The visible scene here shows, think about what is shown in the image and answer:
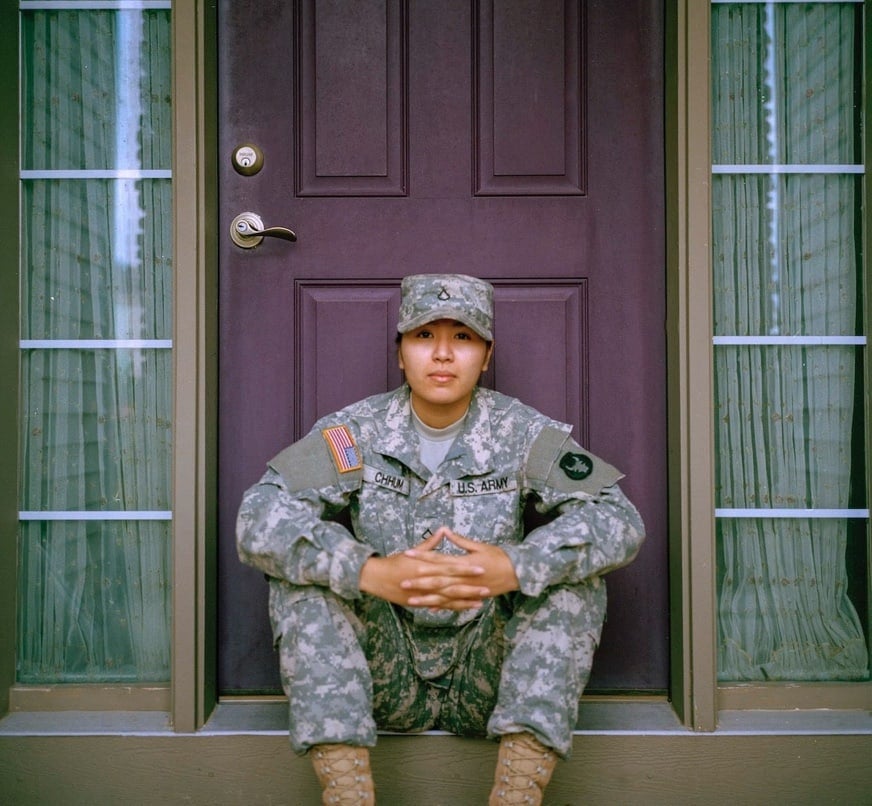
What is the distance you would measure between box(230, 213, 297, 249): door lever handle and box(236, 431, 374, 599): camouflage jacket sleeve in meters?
0.62

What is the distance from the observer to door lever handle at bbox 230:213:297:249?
6.69 feet

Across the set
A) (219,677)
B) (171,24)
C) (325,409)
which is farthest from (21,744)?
(171,24)

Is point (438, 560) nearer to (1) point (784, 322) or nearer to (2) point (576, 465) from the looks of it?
(2) point (576, 465)

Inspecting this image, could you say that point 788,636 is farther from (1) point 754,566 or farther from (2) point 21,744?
(2) point 21,744

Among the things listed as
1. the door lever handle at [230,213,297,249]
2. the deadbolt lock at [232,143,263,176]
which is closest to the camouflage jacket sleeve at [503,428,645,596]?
the door lever handle at [230,213,297,249]

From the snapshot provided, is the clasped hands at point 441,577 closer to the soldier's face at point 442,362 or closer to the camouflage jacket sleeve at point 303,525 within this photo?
the camouflage jacket sleeve at point 303,525

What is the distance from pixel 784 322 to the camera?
1994 mm

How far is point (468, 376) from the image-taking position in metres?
1.74

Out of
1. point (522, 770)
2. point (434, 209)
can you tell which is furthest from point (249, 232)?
point (522, 770)

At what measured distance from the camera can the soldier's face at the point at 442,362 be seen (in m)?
1.71

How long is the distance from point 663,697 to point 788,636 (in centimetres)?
36

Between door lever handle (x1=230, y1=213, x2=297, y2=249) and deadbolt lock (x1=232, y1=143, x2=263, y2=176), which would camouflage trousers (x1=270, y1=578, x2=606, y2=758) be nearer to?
door lever handle (x1=230, y1=213, x2=297, y2=249)

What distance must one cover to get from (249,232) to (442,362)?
2.30ft

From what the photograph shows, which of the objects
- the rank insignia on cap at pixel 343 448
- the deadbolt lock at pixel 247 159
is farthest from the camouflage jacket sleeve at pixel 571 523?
the deadbolt lock at pixel 247 159
